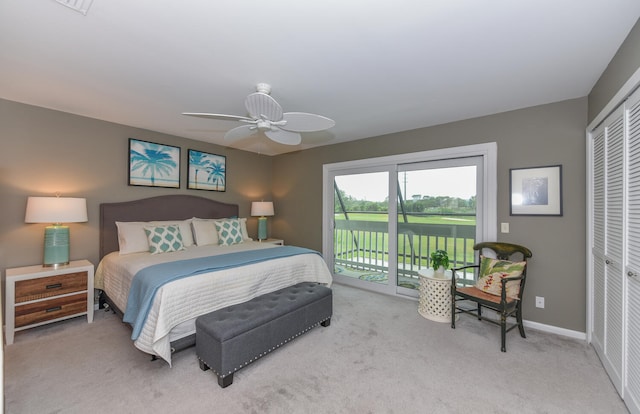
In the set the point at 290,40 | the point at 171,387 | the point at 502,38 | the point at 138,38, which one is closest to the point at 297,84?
the point at 290,40

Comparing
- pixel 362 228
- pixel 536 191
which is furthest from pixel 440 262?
pixel 362 228

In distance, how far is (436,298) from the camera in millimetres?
3111

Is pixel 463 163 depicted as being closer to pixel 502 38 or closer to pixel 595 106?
Answer: pixel 595 106

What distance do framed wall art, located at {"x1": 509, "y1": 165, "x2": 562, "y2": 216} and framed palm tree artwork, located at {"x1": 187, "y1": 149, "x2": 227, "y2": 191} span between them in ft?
13.8

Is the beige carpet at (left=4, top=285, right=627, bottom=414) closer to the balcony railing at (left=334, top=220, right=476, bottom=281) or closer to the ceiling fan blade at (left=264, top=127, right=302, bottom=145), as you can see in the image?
the balcony railing at (left=334, top=220, right=476, bottom=281)

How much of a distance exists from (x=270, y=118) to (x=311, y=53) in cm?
59

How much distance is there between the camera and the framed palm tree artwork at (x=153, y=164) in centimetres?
370

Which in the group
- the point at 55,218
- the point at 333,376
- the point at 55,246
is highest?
the point at 55,218

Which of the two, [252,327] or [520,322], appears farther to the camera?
[520,322]

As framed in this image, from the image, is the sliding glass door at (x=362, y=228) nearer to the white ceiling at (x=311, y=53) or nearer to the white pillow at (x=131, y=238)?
the white ceiling at (x=311, y=53)

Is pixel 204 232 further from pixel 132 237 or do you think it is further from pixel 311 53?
pixel 311 53

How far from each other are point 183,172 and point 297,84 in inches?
106

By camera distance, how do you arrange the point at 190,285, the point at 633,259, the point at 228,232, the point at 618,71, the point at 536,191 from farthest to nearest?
1. the point at 228,232
2. the point at 536,191
3. the point at 190,285
4. the point at 618,71
5. the point at 633,259

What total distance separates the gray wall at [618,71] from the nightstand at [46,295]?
486cm
